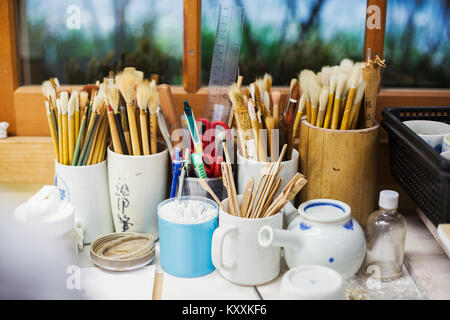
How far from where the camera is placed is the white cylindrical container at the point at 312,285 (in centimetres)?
70

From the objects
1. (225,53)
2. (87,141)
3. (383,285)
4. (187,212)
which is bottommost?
(383,285)

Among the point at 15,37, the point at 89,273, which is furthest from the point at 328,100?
the point at 15,37

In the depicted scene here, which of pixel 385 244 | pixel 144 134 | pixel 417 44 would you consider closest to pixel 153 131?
pixel 144 134

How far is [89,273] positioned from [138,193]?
0.54 feet

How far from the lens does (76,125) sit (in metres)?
0.96

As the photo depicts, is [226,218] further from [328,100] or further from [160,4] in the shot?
[160,4]

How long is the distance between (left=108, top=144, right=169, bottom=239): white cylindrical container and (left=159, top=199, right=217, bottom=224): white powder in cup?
62 millimetres

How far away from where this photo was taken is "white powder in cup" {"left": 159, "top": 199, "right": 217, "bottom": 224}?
887mm

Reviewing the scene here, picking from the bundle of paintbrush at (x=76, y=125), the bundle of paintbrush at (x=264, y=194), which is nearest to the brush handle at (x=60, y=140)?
the bundle of paintbrush at (x=76, y=125)

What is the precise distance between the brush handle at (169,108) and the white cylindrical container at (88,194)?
145mm

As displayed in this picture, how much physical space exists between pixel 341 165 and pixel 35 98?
636mm

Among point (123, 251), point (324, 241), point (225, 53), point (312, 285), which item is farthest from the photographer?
point (225, 53)

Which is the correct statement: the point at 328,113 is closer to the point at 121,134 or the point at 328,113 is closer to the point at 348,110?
the point at 348,110

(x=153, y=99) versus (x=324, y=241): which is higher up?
(x=153, y=99)
